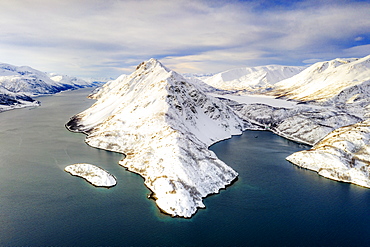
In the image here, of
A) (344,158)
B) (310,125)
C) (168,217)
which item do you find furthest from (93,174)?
(310,125)

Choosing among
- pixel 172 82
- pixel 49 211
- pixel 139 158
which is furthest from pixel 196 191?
pixel 172 82

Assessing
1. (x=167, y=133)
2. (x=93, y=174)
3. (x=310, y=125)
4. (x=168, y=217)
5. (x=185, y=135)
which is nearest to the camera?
(x=168, y=217)

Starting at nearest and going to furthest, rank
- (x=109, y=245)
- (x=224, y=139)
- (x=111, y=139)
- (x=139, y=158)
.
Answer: (x=109, y=245), (x=139, y=158), (x=111, y=139), (x=224, y=139)

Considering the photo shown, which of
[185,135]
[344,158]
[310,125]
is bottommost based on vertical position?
[344,158]

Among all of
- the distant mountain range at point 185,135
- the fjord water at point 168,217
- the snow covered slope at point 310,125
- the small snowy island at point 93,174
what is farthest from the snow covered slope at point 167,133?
the snow covered slope at point 310,125

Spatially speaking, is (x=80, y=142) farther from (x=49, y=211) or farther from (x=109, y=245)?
(x=109, y=245)

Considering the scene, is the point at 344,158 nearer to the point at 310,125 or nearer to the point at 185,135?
the point at 185,135

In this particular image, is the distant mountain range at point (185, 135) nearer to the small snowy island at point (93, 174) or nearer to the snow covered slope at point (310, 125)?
the snow covered slope at point (310, 125)

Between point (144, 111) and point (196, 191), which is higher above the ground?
point (144, 111)
